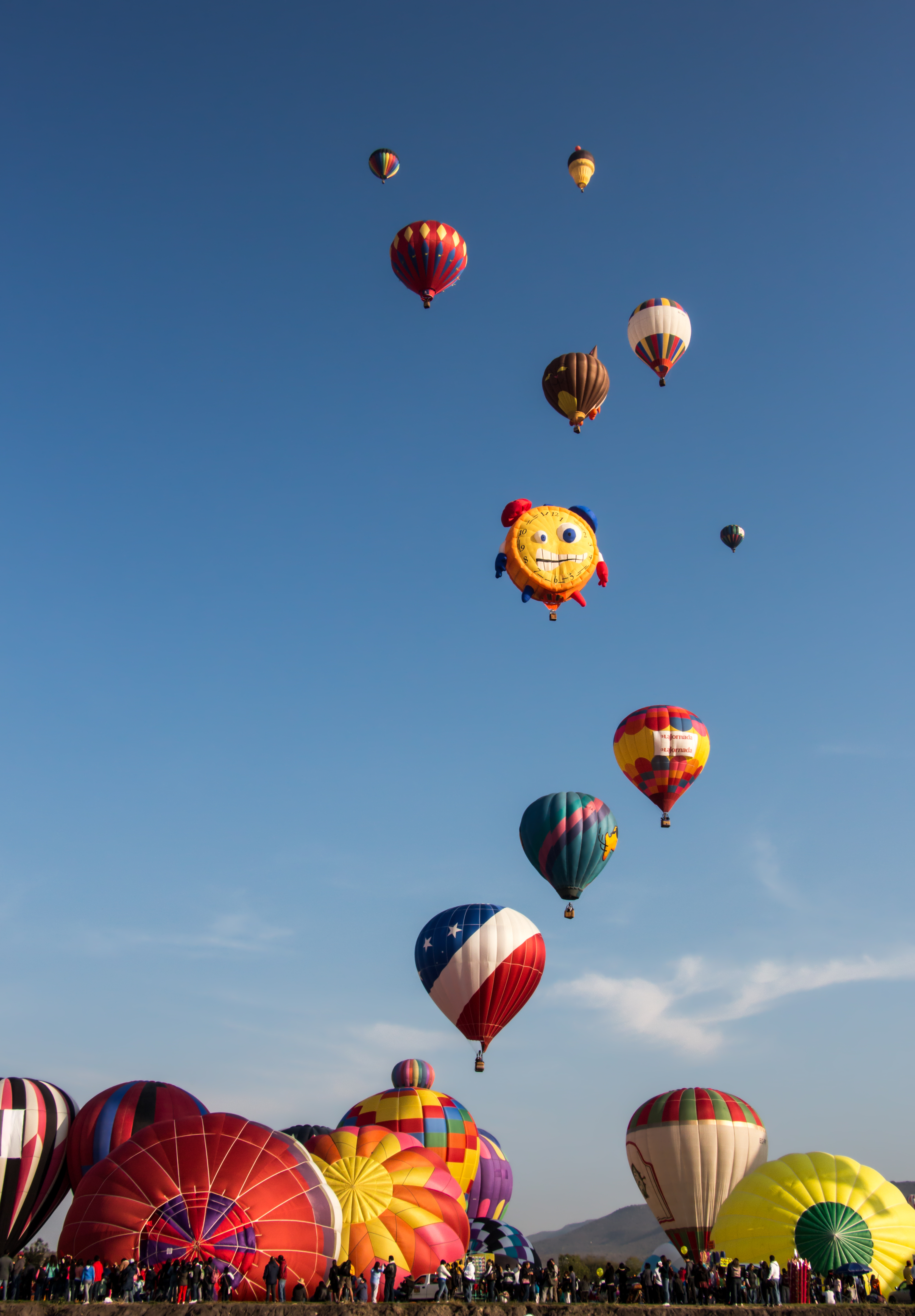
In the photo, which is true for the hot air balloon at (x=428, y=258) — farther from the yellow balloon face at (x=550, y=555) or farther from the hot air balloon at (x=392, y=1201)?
the hot air balloon at (x=392, y=1201)

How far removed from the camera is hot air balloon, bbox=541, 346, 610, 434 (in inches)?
1190

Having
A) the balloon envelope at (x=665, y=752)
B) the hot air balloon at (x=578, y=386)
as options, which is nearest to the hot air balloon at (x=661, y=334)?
the hot air balloon at (x=578, y=386)

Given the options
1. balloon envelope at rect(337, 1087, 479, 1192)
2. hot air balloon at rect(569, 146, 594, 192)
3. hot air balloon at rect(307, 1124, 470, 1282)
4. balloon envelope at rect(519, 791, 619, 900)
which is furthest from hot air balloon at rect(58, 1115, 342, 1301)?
hot air balloon at rect(569, 146, 594, 192)

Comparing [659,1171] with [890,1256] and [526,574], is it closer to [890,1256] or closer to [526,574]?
[890,1256]

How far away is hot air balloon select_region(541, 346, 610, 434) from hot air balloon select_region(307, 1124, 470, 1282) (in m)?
18.6

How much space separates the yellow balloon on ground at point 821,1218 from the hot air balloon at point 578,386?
18837 mm

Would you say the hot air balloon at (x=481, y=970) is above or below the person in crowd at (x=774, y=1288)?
above

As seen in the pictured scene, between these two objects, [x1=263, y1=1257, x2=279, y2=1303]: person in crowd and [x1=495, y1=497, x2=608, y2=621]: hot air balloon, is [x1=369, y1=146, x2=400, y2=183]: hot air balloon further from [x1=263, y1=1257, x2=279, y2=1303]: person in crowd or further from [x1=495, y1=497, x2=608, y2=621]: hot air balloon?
[x1=263, y1=1257, x2=279, y2=1303]: person in crowd

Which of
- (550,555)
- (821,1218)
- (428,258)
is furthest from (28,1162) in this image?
(428,258)

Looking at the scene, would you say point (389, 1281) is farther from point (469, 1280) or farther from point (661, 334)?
point (661, 334)

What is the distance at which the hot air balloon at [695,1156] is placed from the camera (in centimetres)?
2811

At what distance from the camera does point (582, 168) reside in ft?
111

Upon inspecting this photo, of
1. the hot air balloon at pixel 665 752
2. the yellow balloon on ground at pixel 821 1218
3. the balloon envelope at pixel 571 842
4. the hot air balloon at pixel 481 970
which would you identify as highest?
the hot air balloon at pixel 665 752

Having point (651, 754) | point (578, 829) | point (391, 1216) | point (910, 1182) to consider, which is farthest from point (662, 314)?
point (910, 1182)
